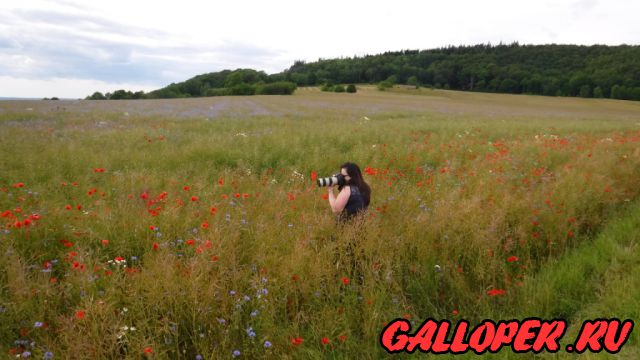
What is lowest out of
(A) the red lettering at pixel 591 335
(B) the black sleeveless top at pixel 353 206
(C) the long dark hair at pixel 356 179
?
(A) the red lettering at pixel 591 335

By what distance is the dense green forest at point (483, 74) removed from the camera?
64375 millimetres

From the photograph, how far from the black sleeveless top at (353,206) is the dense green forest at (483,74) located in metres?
59.5

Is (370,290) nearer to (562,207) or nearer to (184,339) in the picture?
(184,339)

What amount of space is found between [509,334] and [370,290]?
109cm

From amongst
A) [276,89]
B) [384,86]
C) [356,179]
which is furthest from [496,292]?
[384,86]

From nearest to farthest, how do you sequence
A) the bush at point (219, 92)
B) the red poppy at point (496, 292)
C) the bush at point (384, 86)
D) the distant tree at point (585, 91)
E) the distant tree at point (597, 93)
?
the red poppy at point (496, 292)
the distant tree at point (597, 93)
the distant tree at point (585, 91)
the bush at point (219, 92)
the bush at point (384, 86)

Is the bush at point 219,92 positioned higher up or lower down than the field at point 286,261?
higher up

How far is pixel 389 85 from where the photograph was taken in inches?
2916

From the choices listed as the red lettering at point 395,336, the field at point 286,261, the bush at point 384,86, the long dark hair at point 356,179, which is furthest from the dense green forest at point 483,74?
the red lettering at point 395,336

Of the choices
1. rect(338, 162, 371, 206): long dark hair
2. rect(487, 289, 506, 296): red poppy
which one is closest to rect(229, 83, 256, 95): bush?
rect(338, 162, 371, 206): long dark hair

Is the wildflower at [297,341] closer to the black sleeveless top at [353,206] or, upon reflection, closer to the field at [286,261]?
the field at [286,261]

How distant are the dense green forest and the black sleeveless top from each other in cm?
5953

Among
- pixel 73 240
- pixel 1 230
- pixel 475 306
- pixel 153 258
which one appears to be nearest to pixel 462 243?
pixel 475 306

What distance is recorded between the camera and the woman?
4.65 m
